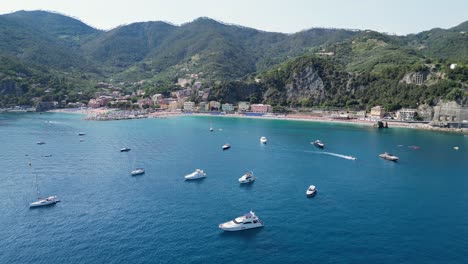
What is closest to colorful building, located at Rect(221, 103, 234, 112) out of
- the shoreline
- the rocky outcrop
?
the shoreline

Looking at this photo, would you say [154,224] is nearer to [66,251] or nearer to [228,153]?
[66,251]

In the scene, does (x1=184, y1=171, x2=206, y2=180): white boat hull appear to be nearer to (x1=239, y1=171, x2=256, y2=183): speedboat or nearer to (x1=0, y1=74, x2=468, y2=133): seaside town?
(x1=239, y1=171, x2=256, y2=183): speedboat

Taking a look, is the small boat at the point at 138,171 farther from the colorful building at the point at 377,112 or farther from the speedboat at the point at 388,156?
the colorful building at the point at 377,112

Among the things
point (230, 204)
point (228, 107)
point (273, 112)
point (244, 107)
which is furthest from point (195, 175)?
point (228, 107)

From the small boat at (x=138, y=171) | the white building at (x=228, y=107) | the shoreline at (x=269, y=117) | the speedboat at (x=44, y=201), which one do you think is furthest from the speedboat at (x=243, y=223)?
the white building at (x=228, y=107)

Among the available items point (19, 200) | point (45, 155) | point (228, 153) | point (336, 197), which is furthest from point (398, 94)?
point (19, 200)

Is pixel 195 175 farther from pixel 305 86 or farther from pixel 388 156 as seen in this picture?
pixel 305 86
